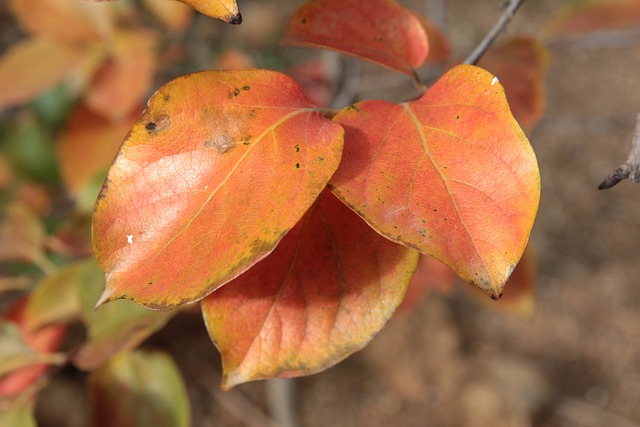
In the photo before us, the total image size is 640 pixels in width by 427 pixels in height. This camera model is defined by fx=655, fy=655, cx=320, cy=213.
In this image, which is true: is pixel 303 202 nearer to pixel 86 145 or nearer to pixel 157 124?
pixel 157 124

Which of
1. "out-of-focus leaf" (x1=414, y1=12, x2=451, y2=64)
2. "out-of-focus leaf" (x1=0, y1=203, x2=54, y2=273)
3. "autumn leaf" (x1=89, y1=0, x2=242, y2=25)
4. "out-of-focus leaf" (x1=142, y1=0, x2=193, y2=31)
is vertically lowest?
"out-of-focus leaf" (x1=0, y1=203, x2=54, y2=273)

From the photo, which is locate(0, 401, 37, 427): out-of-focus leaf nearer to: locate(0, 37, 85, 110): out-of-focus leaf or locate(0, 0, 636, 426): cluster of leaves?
locate(0, 0, 636, 426): cluster of leaves

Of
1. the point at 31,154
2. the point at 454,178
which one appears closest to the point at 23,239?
A: the point at 31,154

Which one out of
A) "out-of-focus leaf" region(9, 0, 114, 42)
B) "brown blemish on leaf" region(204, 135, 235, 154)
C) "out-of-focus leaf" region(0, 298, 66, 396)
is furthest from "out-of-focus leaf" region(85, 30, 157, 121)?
"brown blemish on leaf" region(204, 135, 235, 154)

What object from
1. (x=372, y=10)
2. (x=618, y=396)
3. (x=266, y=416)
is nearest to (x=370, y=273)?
(x=372, y=10)

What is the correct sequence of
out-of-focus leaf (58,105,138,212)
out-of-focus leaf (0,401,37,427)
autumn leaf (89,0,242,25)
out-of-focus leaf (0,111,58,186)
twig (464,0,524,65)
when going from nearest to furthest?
1. autumn leaf (89,0,242,25)
2. twig (464,0,524,65)
3. out-of-focus leaf (0,401,37,427)
4. out-of-focus leaf (58,105,138,212)
5. out-of-focus leaf (0,111,58,186)
